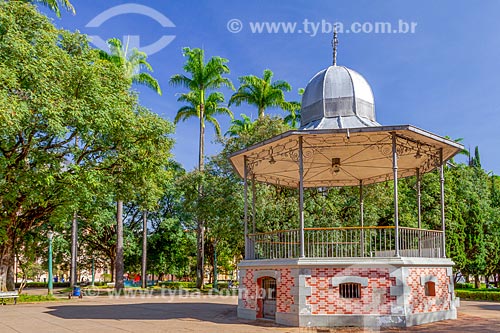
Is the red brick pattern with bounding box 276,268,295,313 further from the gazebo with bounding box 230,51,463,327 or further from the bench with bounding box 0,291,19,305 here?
the bench with bounding box 0,291,19,305

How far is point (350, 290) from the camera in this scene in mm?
14586

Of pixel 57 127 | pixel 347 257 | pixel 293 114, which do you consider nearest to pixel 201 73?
pixel 293 114

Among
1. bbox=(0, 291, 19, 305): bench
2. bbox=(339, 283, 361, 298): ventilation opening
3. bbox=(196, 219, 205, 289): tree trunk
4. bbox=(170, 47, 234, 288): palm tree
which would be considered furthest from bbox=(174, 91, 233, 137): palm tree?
bbox=(339, 283, 361, 298): ventilation opening

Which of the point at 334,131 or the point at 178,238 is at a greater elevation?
the point at 334,131

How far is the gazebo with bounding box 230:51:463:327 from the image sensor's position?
1439 centimetres

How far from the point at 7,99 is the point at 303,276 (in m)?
13.2

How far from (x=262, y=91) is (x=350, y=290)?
2786cm

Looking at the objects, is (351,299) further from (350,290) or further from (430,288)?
(430,288)

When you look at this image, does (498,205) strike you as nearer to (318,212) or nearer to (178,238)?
(318,212)

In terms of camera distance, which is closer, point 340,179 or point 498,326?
point 498,326

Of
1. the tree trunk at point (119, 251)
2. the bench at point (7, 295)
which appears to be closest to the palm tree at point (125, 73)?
the tree trunk at point (119, 251)

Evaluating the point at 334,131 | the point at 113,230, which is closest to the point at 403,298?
the point at 334,131

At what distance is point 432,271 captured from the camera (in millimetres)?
15812

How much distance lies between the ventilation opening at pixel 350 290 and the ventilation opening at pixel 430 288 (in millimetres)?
2848
